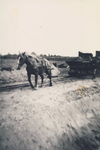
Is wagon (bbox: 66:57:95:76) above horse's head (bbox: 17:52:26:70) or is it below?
below

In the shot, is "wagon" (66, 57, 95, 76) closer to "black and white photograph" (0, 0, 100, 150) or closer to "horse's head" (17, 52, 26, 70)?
"black and white photograph" (0, 0, 100, 150)

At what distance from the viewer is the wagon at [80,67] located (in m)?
2.35

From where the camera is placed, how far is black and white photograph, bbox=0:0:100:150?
1603mm

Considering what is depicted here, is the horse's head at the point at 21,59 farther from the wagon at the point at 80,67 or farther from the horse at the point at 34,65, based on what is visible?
the wagon at the point at 80,67

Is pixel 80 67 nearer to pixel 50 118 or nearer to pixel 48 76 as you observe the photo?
pixel 48 76

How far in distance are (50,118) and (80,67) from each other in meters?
1.44

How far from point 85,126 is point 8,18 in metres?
2.29

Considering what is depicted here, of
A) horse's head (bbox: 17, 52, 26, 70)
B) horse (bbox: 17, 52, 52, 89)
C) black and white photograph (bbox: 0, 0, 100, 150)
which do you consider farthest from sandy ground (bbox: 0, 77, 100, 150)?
horse's head (bbox: 17, 52, 26, 70)

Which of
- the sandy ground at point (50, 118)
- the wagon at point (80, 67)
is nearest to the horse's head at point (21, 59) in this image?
the sandy ground at point (50, 118)

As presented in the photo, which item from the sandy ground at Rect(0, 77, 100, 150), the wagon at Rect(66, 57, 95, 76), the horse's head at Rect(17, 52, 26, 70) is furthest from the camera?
the wagon at Rect(66, 57, 95, 76)

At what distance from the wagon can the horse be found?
56 centimetres

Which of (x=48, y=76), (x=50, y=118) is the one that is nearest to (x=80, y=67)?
(x=48, y=76)

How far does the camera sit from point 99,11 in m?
2.38

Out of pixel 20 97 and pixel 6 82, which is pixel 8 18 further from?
pixel 20 97
